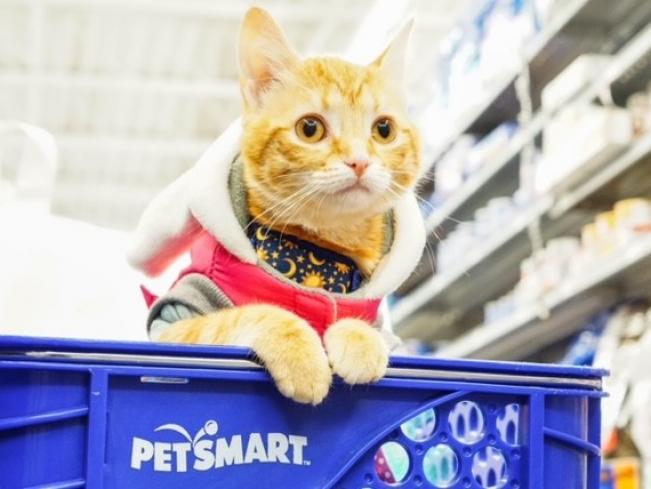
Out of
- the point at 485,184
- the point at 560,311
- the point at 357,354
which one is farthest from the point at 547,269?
the point at 357,354

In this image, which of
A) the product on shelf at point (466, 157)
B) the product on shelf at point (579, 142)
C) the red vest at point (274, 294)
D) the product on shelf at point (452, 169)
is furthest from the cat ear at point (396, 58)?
the product on shelf at point (452, 169)

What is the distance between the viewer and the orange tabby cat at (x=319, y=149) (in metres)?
1.28

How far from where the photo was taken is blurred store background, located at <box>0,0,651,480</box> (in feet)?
5.87

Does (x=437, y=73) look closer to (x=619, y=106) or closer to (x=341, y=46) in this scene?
(x=619, y=106)

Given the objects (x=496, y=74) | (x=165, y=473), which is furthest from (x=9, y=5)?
(x=165, y=473)

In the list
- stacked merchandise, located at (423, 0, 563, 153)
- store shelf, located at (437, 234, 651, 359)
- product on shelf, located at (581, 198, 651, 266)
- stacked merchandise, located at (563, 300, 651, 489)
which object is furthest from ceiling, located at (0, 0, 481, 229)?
stacked merchandise, located at (563, 300, 651, 489)

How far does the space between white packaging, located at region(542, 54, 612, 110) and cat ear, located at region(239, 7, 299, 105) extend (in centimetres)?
231

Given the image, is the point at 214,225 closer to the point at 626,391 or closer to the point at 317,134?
the point at 317,134

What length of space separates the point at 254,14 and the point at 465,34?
3.49 metres

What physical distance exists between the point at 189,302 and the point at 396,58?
47 cm

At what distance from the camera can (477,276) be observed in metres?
4.97

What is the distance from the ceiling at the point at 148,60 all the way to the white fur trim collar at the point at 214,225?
395 cm

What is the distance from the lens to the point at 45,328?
1.74 m

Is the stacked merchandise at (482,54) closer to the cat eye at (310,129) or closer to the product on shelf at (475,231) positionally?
the product on shelf at (475,231)
